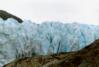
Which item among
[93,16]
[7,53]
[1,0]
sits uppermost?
[1,0]

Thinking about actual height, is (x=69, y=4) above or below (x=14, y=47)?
above

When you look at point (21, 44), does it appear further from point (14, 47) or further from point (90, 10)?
point (90, 10)

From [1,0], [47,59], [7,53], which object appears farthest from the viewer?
[1,0]

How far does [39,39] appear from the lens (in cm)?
127

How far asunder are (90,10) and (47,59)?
84 centimetres

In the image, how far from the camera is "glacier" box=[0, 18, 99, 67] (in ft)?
4.12

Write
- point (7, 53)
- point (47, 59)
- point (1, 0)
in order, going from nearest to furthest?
1. point (47, 59)
2. point (7, 53)
3. point (1, 0)

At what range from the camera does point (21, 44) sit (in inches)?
49.7

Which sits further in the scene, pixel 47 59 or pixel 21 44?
pixel 21 44

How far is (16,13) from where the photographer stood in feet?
5.69

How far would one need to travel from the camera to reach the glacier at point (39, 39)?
126cm

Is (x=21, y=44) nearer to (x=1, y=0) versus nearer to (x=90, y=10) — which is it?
(x=1, y=0)

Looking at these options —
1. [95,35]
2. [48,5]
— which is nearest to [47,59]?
[95,35]

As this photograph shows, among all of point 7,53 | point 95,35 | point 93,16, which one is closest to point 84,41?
point 95,35
